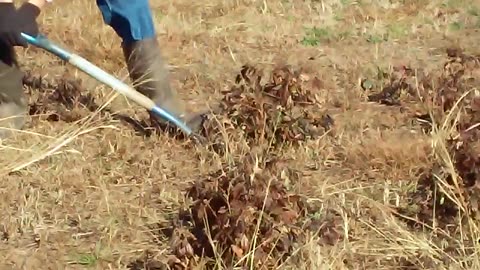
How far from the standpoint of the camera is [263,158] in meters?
3.65

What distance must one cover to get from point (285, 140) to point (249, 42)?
176cm

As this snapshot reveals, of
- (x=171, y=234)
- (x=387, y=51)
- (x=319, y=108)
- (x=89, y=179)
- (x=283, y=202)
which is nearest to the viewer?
(x=283, y=202)

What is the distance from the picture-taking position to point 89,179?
12.2 ft

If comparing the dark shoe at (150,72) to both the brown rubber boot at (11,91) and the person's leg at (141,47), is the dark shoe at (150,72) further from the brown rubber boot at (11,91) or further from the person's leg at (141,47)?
the brown rubber boot at (11,91)

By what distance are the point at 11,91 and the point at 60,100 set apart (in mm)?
331

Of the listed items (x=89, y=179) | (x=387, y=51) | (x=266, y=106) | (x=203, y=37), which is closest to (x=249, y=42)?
(x=203, y=37)

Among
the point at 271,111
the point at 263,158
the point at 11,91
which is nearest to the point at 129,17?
the point at 11,91

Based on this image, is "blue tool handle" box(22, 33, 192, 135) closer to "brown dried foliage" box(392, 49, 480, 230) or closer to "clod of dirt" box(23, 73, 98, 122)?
"clod of dirt" box(23, 73, 98, 122)

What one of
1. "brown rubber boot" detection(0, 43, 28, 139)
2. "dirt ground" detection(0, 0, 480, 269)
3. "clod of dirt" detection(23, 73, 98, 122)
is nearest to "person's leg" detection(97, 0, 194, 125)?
"dirt ground" detection(0, 0, 480, 269)

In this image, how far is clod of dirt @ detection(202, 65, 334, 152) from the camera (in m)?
3.89

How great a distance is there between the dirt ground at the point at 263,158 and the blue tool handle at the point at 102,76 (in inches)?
3.8

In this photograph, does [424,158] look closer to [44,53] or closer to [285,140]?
[285,140]

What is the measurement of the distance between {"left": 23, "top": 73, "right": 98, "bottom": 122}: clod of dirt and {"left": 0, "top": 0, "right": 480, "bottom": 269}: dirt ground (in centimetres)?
1

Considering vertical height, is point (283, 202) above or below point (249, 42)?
above
